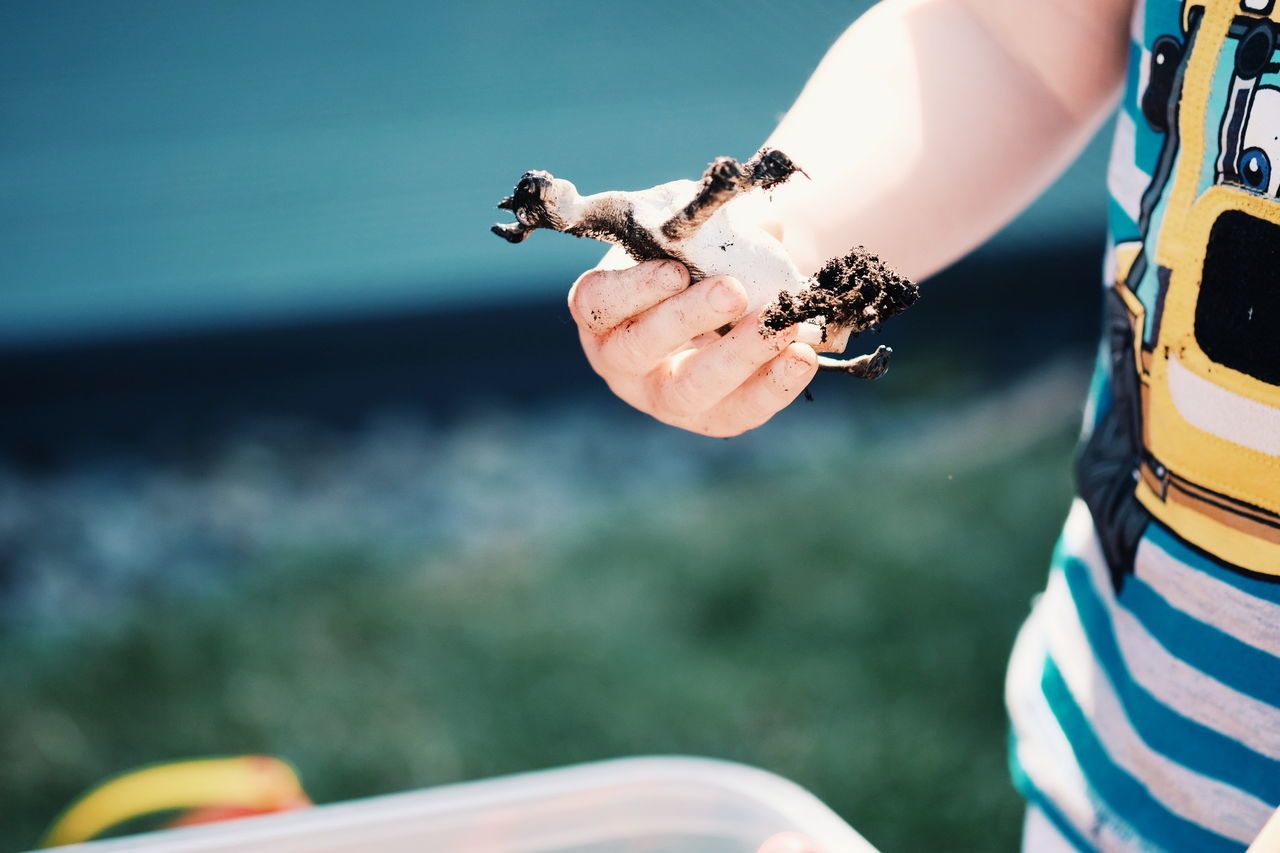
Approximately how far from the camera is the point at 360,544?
2.11 m

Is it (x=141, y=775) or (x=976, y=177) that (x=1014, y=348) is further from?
(x=141, y=775)

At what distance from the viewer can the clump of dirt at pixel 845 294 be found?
1.76 ft

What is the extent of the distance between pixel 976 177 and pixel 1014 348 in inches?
78.3

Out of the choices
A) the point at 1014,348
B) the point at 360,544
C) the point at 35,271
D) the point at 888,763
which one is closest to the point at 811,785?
the point at 888,763

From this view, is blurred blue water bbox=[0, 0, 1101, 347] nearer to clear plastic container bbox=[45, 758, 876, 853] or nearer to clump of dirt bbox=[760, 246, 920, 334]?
clear plastic container bbox=[45, 758, 876, 853]

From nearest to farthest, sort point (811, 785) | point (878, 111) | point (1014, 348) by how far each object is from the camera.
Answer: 1. point (878, 111)
2. point (811, 785)
3. point (1014, 348)

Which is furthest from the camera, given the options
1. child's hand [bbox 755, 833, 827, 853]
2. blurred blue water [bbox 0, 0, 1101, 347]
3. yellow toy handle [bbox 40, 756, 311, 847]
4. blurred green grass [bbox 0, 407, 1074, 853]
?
blurred blue water [bbox 0, 0, 1101, 347]

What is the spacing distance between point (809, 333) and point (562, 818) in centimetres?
44

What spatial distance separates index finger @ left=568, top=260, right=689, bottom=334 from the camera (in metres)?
0.54

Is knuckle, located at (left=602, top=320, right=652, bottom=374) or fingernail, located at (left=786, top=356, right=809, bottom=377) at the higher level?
knuckle, located at (left=602, top=320, right=652, bottom=374)

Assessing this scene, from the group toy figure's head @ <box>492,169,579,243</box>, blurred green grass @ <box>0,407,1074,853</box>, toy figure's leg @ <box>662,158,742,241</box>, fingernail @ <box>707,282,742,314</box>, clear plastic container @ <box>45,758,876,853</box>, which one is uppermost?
toy figure's head @ <box>492,169,579,243</box>

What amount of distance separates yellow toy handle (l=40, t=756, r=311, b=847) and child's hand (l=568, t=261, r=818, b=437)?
562mm

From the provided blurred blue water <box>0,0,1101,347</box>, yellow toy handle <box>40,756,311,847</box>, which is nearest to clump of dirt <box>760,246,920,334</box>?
yellow toy handle <box>40,756,311,847</box>

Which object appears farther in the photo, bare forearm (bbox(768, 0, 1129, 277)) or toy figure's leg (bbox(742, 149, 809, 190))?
bare forearm (bbox(768, 0, 1129, 277))
